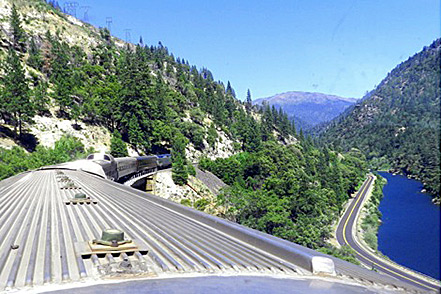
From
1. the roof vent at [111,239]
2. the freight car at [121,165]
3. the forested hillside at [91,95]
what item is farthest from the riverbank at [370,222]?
the roof vent at [111,239]

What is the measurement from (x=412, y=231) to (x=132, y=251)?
56.3m

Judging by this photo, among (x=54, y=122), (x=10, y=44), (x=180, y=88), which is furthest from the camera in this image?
(x=180, y=88)

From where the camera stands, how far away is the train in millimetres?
21938

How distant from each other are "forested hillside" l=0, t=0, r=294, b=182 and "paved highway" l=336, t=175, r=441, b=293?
22156 millimetres

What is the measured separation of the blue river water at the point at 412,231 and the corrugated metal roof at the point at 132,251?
37.6m

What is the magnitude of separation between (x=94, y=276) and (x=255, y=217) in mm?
36237

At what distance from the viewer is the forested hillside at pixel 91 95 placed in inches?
1721

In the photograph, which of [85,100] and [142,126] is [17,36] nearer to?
[85,100]

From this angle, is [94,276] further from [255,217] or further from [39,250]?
[255,217]

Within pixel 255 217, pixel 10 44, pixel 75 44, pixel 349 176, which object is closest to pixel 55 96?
pixel 10 44

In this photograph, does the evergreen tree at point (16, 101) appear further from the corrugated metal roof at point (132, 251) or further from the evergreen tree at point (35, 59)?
the corrugated metal roof at point (132, 251)

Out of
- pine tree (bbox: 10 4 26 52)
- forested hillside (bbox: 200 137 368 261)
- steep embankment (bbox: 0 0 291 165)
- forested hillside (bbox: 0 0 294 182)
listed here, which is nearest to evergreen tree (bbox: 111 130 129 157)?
forested hillside (bbox: 0 0 294 182)

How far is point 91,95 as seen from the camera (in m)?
54.8

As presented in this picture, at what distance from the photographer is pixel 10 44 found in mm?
62562
